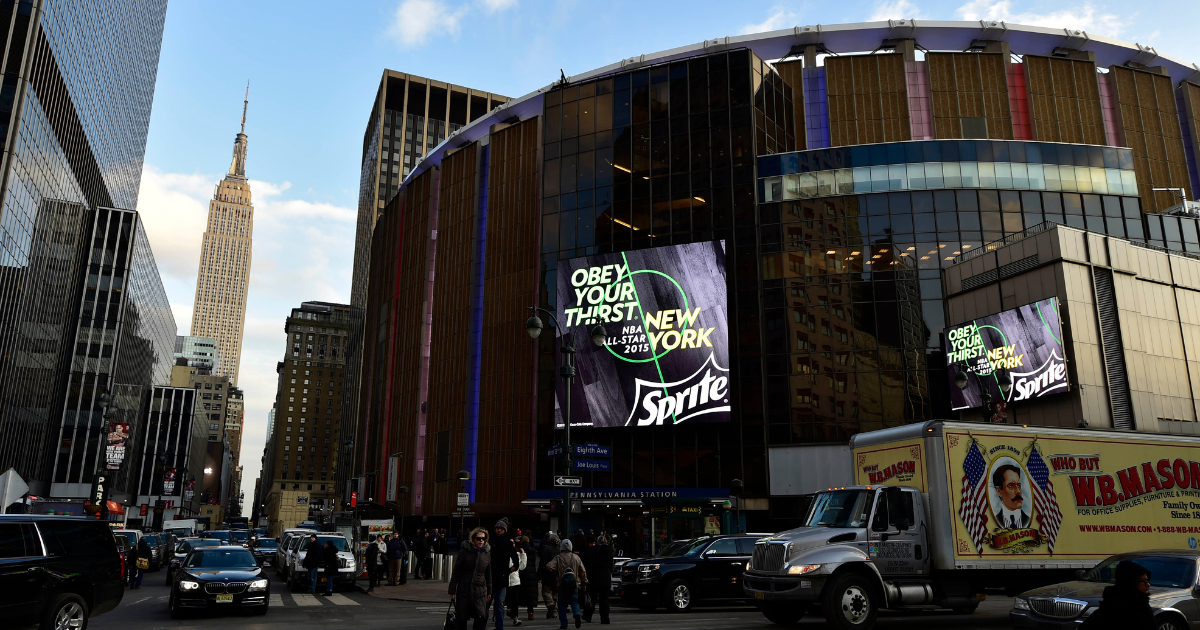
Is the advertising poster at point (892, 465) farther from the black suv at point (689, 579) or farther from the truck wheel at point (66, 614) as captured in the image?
the truck wheel at point (66, 614)

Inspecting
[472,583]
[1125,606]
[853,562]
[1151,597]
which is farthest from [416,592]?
[1125,606]

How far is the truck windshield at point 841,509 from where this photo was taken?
14.2 metres

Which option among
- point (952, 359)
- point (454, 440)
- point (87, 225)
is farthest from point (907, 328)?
point (87, 225)

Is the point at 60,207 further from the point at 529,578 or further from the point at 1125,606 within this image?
the point at 1125,606

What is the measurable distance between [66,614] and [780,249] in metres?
36.6

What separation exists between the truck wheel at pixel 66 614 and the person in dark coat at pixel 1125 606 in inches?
563

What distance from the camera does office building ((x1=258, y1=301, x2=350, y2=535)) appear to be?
181250 millimetres

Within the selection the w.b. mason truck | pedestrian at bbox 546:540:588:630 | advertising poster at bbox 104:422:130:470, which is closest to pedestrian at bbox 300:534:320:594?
pedestrian at bbox 546:540:588:630

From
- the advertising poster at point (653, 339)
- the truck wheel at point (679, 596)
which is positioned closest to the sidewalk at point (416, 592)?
the truck wheel at point (679, 596)

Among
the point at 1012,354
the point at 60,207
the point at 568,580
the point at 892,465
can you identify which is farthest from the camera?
the point at 60,207

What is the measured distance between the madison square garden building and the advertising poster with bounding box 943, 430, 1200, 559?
793 inches

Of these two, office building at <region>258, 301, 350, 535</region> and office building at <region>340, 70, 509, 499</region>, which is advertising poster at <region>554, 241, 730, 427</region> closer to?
office building at <region>340, 70, 509, 499</region>

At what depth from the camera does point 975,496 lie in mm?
14445

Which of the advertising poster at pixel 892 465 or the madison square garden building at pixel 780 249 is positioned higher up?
the madison square garden building at pixel 780 249
